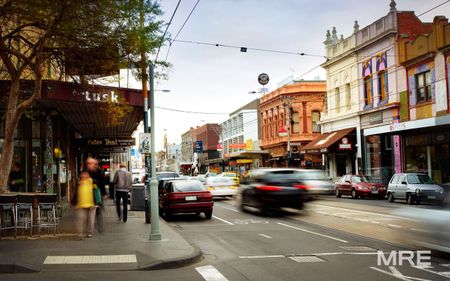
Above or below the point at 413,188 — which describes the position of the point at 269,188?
above

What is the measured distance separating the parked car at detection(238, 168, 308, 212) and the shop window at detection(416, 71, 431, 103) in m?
16.2

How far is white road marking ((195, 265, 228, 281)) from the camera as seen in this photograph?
28.2ft

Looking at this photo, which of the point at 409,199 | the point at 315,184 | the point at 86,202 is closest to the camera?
the point at 86,202

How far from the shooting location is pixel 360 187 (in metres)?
31.7

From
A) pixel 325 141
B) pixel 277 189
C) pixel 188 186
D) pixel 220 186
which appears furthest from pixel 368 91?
pixel 188 186

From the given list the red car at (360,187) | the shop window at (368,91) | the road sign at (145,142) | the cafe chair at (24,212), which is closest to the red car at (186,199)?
the road sign at (145,142)

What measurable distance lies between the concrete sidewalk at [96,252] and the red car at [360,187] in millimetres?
20076

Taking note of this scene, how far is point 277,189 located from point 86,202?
7.52 m

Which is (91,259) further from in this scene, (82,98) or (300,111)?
(300,111)

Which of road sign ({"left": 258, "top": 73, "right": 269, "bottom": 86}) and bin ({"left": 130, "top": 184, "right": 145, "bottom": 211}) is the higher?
road sign ({"left": 258, "top": 73, "right": 269, "bottom": 86})

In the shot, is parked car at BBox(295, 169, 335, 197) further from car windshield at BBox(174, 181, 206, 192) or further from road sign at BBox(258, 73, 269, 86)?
road sign at BBox(258, 73, 269, 86)

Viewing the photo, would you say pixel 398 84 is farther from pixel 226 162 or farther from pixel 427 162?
pixel 226 162

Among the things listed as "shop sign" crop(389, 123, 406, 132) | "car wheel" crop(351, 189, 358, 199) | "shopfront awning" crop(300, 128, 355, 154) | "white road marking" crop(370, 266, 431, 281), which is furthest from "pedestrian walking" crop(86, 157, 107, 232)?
"shopfront awning" crop(300, 128, 355, 154)

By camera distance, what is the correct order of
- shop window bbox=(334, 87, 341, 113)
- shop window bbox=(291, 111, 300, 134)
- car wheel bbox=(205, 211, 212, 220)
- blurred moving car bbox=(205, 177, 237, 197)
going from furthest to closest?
shop window bbox=(291, 111, 300, 134) < shop window bbox=(334, 87, 341, 113) < blurred moving car bbox=(205, 177, 237, 197) < car wheel bbox=(205, 211, 212, 220)
